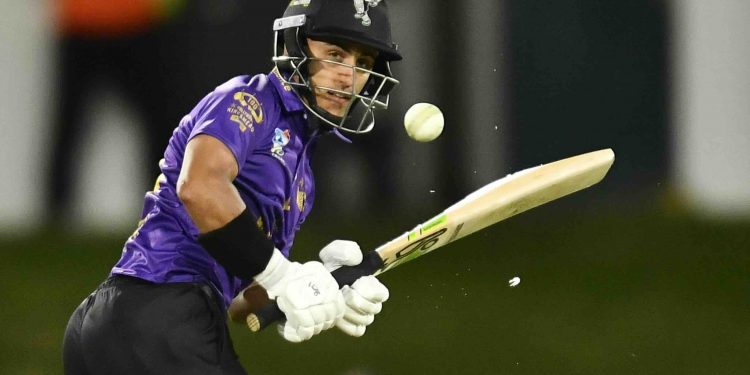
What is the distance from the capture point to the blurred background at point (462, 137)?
4758mm

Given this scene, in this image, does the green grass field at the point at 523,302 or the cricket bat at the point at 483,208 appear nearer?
the cricket bat at the point at 483,208

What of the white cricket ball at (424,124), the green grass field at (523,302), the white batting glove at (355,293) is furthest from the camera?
the green grass field at (523,302)

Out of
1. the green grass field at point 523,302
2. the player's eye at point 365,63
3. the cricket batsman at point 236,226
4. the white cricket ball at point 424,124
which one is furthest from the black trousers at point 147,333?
the green grass field at point 523,302

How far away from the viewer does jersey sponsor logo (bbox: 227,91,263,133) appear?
7.51 ft

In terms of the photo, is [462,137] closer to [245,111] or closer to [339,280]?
[339,280]

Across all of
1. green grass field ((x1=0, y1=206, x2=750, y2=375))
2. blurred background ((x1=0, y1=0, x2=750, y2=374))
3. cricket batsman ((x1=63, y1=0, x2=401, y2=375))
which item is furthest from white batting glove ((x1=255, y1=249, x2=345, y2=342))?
blurred background ((x1=0, y1=0, x2=750, y2=374))

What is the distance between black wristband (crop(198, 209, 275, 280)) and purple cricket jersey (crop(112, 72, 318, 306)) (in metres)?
0.14

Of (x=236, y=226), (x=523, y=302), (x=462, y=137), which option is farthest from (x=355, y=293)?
(x=462, y=137)

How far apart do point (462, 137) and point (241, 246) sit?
2669 mm

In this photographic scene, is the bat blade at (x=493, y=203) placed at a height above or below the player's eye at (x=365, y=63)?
below

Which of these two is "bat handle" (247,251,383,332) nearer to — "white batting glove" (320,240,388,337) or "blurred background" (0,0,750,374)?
"white batting glove" (320,240,388,337)

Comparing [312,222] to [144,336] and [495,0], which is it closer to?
[495,0]

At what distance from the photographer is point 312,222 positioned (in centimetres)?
487

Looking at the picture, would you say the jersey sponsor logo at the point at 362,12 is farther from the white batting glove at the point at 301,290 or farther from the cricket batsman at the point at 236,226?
the white batting glove at the point at 301,290
